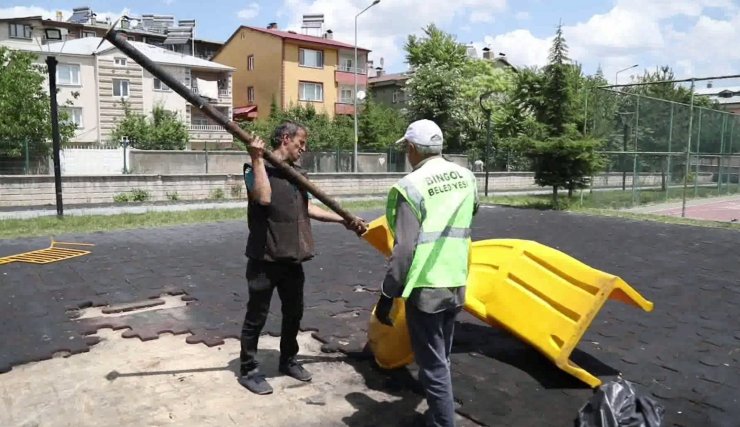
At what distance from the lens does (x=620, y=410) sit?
3.03 m

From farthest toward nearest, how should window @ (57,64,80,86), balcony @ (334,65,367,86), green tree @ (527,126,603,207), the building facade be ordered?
the building facade < balcony @ (334,65,367,86) < window @ (57,64,80,86) < green tree @ (527,126,603,207)

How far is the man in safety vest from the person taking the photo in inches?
113

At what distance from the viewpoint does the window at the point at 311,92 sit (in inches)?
1757

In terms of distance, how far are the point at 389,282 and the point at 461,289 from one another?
0.39 meters

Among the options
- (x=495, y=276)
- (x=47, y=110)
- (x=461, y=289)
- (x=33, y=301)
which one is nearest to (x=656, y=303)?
(x=495, y=276)

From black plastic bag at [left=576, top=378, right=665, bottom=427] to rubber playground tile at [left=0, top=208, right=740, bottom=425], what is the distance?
34cm

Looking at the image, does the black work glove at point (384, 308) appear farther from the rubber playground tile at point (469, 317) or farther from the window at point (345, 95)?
the window at point (345, 95)

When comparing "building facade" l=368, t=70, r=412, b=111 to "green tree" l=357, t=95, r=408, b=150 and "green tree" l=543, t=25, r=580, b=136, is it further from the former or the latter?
"green tree" l=543, t=25, r=580, b=136

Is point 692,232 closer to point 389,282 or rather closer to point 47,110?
point 389,282

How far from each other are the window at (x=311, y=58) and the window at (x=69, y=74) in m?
15.8

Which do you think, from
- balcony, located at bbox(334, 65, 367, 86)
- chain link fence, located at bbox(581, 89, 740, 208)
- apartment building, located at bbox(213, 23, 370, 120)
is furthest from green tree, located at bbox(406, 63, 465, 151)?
chain link fence, located at bbox(581, 89, 740, 208)

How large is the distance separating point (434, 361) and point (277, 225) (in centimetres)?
136

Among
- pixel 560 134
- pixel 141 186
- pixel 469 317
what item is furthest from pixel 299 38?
pixel 469 317

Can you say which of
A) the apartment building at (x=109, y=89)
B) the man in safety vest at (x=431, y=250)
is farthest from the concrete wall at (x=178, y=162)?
the man in safety vest at (x=431, y=250)
